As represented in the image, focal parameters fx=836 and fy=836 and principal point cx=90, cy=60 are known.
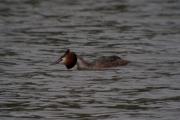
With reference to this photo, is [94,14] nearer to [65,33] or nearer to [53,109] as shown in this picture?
[65,33]

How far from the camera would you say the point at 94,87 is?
14.3 meters

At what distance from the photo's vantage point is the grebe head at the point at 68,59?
1650 centimetres

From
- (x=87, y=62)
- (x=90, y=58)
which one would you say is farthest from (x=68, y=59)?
(x=90, y=58)

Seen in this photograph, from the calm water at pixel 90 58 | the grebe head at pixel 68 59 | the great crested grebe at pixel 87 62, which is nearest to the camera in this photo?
the calm water at pixel 90 58

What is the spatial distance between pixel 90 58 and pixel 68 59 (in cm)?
91

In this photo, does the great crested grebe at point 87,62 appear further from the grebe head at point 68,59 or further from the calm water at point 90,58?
the calm water at point 90,58

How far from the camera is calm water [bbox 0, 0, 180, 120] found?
1251 centimetres

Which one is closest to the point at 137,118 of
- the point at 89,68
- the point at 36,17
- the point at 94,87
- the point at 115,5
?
the point at 94,87

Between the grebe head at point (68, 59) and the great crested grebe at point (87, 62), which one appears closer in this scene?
the great crested grebe at point (87, 62)

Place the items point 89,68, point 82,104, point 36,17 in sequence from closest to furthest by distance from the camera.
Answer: point 82,104, point 89,68, point 36,17

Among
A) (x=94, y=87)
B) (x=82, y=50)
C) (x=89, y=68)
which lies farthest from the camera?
(x=82, y=50)

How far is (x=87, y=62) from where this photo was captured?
54.0ft

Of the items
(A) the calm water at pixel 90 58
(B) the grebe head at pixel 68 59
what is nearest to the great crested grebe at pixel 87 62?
(B) the grebe head at pixel 68 59

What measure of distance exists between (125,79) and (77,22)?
7.32 meters
